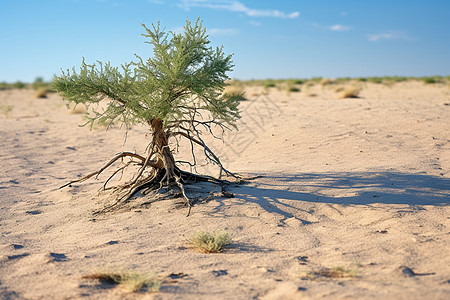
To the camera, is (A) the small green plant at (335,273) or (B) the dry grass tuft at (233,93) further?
(B) the dry grass tuft at (233,93)

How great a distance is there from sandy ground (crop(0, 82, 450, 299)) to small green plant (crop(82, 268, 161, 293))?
3.0 inches

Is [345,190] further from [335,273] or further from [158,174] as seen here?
[158,174]

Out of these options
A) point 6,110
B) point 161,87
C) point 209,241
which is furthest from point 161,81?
point 6,110

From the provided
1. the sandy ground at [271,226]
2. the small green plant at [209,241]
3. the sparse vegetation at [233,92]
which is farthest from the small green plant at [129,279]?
the sparse vegetation at [233,92]

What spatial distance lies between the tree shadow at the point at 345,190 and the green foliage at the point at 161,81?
4.18 ft

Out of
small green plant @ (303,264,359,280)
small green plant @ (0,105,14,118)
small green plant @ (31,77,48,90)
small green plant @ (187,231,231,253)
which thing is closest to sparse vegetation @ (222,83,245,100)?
small green plant @ (187,231,231,253)

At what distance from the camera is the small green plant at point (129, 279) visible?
3.74m

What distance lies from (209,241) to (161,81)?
2.40m

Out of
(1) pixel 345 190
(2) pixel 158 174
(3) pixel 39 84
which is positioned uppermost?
(3) pixel 39 84

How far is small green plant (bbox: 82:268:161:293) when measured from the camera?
3.74 meters

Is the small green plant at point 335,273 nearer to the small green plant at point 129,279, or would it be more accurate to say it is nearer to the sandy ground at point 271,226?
the sandy ground at point 271,226

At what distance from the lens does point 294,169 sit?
8.27m

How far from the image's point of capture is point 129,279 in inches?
151

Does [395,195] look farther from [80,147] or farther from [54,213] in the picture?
[80,147]
